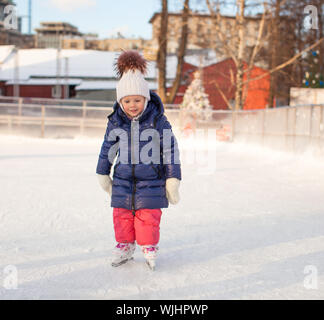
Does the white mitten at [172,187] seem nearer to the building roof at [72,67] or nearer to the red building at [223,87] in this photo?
the building roof at [72,67]

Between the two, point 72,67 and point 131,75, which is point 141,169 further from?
point 72,67

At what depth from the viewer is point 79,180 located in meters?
6.97

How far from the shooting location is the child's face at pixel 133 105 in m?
2.82

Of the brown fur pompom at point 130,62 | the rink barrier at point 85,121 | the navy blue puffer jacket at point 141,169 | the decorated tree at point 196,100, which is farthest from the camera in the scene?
the decorated tree at point 196,100

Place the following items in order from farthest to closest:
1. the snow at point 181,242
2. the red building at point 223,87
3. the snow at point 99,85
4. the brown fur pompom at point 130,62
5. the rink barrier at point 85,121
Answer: the red building at point 223,87, the snow at point 99,85, the rink barrier at point 85,121, the brown fur pompom at point 130,62, the snow at point 181,242

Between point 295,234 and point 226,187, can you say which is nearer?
point 295,234

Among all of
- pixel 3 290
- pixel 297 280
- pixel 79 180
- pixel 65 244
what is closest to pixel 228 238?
pixel 297 280

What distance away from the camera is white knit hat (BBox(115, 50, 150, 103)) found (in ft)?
9.32

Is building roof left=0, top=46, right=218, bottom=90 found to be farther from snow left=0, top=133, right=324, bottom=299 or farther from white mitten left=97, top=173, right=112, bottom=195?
white mitten left=97, top=173, right=112, bottom=195

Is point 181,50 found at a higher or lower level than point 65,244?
higher

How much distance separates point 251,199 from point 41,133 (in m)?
13.7

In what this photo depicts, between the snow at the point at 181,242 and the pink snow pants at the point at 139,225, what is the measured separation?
19 centimetres

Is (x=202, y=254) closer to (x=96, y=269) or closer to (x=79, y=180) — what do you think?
(x=96, y=269)

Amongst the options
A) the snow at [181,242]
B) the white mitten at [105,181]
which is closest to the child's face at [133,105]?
the white mitten at [105,181]
